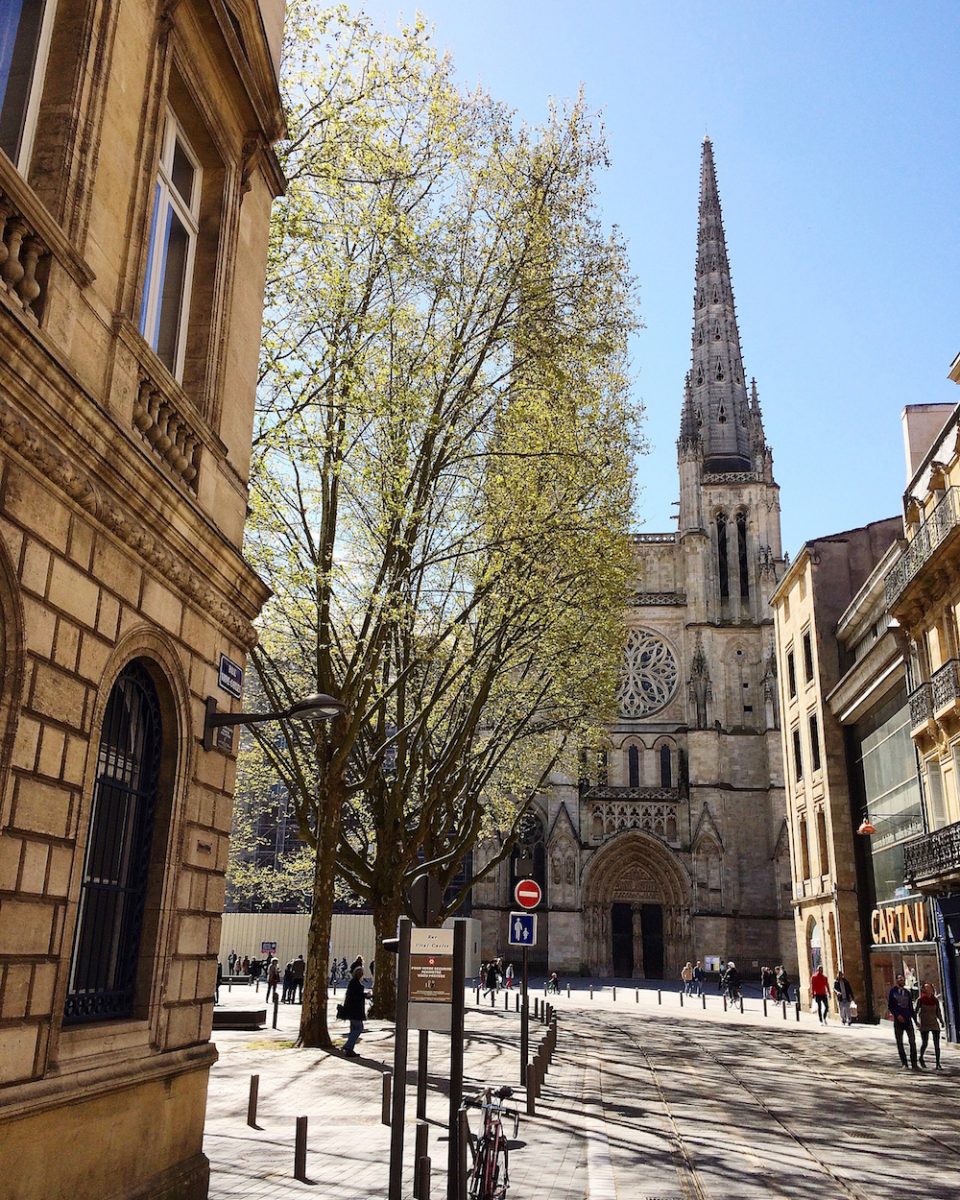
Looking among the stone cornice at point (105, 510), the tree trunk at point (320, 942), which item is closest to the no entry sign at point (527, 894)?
the tree trunk at point (320, 942)

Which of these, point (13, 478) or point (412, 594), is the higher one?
point (412, 594)

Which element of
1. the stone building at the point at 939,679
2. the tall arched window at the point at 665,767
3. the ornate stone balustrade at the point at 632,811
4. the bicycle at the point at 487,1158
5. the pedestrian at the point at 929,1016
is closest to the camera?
the bicycle at the point at 487,1158

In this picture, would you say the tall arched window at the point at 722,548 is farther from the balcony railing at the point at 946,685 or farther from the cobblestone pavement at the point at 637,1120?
the cobblestone pavement at the point at 637,1120

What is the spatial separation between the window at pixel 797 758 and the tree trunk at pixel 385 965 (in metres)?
17.3

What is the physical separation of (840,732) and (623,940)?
25.1 metres

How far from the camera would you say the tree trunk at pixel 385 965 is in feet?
73.1

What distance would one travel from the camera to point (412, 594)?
773 inches

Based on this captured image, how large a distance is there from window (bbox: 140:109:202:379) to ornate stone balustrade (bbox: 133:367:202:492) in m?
0.58

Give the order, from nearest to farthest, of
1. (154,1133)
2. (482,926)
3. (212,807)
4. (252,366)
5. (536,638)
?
(154,1133) < (212,807) < (252,366) < (536,638) < (482,926)

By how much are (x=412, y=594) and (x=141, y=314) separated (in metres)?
12.0

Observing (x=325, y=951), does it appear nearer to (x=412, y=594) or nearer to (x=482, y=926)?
(x=412, y=594)

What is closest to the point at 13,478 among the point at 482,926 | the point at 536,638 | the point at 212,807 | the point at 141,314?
the point at 141,314

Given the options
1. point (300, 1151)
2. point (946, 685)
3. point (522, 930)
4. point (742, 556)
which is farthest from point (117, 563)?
point (742, 556)

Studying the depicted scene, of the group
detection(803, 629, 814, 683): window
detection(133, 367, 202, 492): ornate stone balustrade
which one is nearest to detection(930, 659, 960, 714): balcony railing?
detection(803, 629, 814, 683): window
